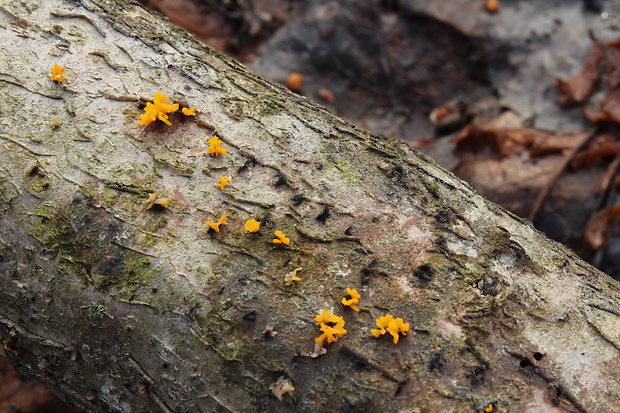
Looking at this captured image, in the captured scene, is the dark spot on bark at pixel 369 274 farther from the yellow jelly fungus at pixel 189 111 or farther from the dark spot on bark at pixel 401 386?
the yellow jelly fungus at pixel 189 111

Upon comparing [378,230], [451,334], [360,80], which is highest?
[360,80]

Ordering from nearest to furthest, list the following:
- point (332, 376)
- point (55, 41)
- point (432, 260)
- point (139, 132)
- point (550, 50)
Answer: point (332, 376) → point (432, 260) → point (139, 132) → point (55, 41) → point (550, 50)

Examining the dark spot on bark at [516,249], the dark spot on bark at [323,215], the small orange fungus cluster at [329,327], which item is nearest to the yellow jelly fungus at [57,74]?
the dark spot on bark at [323,215]

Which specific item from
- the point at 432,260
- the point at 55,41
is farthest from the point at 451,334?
the point at 55,41

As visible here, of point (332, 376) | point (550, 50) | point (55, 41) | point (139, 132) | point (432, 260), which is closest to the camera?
point (332, 376)

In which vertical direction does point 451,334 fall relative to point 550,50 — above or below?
below

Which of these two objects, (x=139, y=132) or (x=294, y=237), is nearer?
(x=294, y=237)

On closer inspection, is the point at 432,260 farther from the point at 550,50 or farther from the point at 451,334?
the point at 550,50
